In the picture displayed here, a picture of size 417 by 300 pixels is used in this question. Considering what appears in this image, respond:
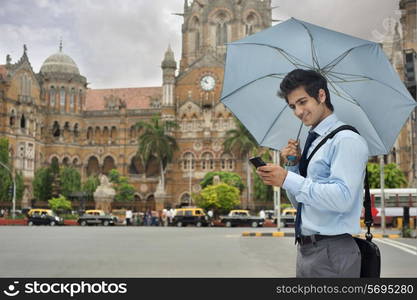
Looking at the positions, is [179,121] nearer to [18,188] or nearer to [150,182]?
[150,182]

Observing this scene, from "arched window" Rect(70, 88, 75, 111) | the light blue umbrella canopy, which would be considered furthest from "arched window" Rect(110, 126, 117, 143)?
the light blue umbrella canopy

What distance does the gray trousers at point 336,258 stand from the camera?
3348 millimetres

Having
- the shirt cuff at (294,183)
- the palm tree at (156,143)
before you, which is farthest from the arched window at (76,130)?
the shirt cuff at (294,183)

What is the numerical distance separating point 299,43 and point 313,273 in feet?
6.07

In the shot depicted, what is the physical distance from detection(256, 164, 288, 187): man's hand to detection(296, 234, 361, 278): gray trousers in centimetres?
50

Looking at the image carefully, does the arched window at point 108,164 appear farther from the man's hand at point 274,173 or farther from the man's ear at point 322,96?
the man's hand at point 274,173

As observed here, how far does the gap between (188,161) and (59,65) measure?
814 inches

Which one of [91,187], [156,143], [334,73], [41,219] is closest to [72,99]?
[91,187]

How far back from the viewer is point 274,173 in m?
3.19

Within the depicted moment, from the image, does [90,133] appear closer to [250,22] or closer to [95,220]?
[250,22]

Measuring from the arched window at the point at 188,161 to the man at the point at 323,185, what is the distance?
5889 cm

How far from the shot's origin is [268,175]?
3.22 m

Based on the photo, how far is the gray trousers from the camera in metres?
3.35

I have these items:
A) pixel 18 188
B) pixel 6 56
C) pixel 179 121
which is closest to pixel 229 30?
pixel 179 121
